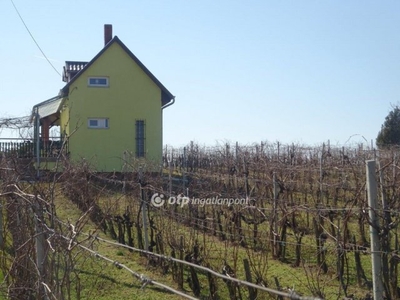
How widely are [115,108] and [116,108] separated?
37 millimetres

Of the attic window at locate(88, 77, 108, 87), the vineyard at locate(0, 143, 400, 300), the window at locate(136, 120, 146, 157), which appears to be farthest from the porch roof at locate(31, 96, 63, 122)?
the vineyard at locate(0, 143, 400, 300)

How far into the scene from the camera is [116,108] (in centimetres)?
2130

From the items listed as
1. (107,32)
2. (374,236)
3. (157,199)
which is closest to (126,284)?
(157,199)

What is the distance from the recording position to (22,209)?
16.6 feet

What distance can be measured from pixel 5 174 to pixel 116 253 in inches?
116

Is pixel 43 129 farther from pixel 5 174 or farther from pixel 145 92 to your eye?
pixel 5 174

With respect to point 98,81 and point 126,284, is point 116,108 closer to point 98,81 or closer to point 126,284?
point 98,81

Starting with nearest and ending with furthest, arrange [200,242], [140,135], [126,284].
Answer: [126,284] < [200,242] < [140,135]

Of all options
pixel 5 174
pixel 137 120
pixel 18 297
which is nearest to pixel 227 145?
pixel 137 120

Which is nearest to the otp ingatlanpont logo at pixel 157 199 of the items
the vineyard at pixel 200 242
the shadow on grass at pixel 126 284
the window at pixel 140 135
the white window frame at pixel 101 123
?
the vineyard at pixel 200 242

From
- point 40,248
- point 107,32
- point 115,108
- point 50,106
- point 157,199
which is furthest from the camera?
point 50,106

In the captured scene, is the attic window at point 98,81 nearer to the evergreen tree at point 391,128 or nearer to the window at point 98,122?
the window at point 98,122

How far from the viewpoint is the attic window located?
2115 centimetres

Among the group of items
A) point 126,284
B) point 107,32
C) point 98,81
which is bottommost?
point 126,284
